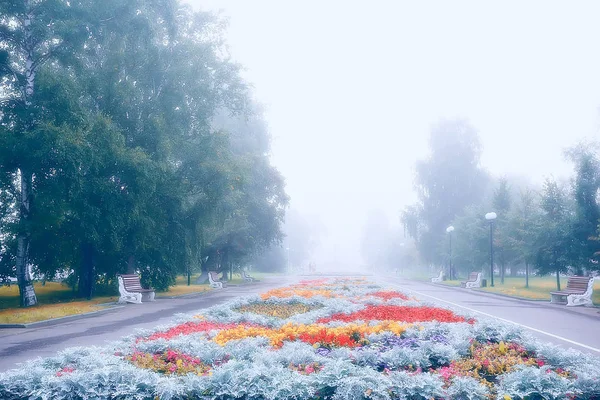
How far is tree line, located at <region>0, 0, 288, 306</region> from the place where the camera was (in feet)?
67.1

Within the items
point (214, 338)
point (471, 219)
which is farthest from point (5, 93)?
point (471, 219)

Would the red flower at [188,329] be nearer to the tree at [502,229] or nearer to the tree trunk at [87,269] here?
the tree trunk at [87,269]

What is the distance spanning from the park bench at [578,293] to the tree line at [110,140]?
16.8 meters

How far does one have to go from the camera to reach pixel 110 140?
73.8ft

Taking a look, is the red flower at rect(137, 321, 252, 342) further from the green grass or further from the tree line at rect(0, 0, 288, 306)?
the green grass

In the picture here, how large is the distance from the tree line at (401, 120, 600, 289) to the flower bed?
769 inches

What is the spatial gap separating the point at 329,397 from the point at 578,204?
2667cm

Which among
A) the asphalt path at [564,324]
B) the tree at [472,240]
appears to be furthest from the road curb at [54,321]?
the tree at [472,240]

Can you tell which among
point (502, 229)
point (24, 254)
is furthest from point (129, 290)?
point (502, 229)

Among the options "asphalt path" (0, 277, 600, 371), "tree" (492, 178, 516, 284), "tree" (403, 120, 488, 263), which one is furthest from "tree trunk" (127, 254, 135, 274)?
"tree" (403, 120, 488, 263)

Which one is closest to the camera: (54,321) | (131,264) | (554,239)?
(54,321)

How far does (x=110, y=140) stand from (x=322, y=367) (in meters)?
18.4

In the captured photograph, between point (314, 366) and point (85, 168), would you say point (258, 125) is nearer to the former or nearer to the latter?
point (85, 168)

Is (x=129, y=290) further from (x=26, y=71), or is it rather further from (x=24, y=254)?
(x=26, y=71)
